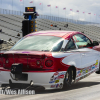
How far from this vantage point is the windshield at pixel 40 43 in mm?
6456

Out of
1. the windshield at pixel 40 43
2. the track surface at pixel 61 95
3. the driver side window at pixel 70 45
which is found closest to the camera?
the track surface at pixel 61 95

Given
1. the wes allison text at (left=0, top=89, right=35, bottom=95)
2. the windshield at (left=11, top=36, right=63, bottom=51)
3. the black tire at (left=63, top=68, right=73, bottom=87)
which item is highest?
the windshield at (left=11, top=36, right=63, bottom=51)

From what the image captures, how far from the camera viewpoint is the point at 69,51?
21.9ft

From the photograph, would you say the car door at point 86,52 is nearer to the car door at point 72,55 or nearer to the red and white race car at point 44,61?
the red and white race car at point 44,61

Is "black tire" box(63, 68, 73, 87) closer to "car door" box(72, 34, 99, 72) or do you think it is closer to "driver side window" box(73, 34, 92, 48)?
"car door" box(72, 34, 99, 72)

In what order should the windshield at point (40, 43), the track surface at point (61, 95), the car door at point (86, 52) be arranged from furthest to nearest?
the car door at point (86, 52) < the windshield at point (40, 43) < the track surface at point (61, 95)

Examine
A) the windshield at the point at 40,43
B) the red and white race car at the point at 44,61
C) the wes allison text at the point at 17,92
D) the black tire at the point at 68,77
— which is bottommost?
the wes allison text at the point at 17,92

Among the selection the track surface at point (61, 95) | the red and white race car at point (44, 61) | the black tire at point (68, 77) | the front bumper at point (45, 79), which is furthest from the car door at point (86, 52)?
the front bumper at point (45, 79)

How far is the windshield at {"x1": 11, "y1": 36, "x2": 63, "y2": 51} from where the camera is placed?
254 inches

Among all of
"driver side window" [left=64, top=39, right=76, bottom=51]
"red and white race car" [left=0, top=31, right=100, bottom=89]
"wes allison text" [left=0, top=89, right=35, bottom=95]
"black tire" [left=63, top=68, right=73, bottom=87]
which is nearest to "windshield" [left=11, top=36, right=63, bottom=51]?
"red and white race car" [left=0, top=31, right=100, bottom=89]

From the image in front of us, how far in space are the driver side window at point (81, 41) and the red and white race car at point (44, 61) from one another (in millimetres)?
36

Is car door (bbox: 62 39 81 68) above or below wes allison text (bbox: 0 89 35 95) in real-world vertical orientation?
above

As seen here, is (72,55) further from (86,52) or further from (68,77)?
(86,52)

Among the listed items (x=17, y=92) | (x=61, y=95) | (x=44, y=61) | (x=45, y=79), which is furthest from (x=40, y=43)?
(x=61, y=95)
